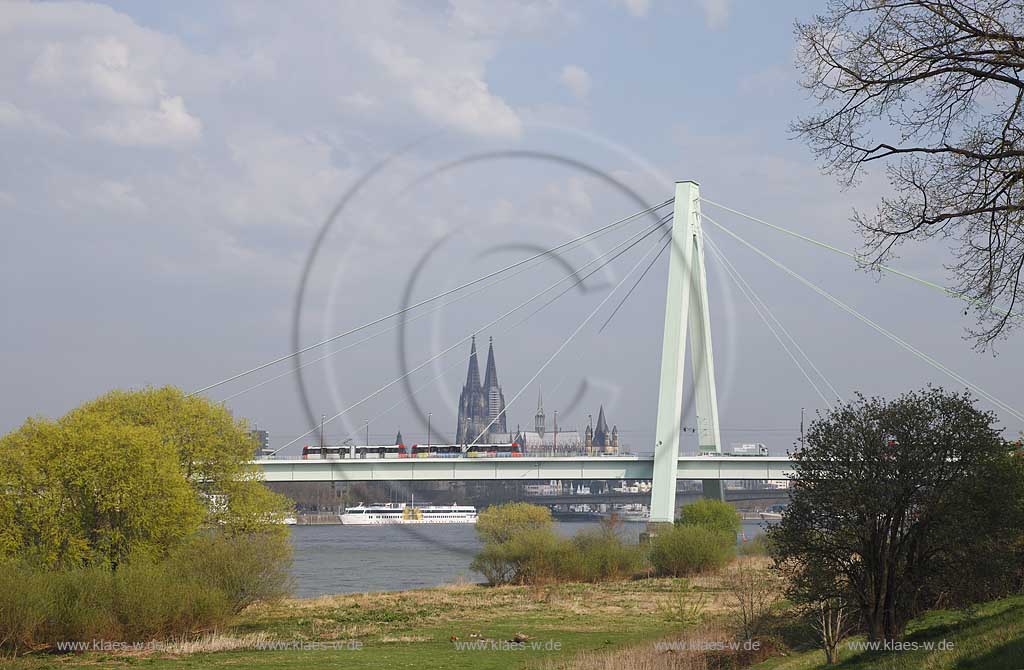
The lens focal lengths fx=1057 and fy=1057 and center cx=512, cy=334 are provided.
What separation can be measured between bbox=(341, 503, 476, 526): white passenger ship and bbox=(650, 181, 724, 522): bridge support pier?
267 ft

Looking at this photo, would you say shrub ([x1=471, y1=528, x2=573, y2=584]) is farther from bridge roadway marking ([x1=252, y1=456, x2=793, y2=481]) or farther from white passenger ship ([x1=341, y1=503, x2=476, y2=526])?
white passenger ship ([x1=341, y1=503, x2=476, y2=526])

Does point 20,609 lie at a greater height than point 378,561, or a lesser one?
greater

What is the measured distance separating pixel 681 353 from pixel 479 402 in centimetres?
1468

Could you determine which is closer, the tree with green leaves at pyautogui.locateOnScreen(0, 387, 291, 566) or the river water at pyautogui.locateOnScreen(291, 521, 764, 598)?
the tree with green leaves at pyautogui.locateOnScreen(0, 387, 291, 566)

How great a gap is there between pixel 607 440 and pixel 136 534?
54.1 m

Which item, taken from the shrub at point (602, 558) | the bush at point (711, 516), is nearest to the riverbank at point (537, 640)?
the shrub at point (602, 558)

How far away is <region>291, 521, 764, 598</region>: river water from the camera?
185 feet

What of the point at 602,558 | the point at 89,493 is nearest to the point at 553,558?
the point at 602,558

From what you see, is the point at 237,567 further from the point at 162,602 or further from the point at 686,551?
the point at 686,551

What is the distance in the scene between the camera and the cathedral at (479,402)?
63750mm

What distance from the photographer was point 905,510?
19938 mm

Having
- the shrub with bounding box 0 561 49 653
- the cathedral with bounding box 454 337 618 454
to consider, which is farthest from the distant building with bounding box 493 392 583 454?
the shrub with bounding box 0 561 49 653

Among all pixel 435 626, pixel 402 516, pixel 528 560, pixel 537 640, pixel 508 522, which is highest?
pixel 508 522

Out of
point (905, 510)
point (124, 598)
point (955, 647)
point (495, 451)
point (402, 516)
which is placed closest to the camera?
point (955, 647)
